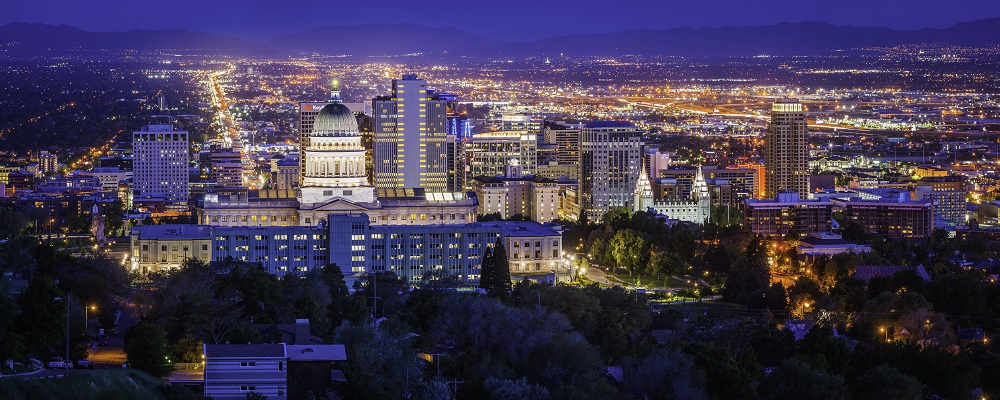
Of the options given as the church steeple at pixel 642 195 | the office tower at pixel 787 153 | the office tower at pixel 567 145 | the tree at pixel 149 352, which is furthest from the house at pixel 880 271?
the office tower at pixel 787 153

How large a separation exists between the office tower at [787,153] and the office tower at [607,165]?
10.7m

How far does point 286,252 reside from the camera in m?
77.3

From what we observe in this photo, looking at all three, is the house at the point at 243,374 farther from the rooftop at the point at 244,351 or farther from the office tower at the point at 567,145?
the office tower at the point at 567,145

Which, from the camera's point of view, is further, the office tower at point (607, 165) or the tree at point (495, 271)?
the office tower at point (607, 165)

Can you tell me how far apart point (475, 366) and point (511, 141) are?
76622 millimetres

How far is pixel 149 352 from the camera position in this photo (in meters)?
45.8

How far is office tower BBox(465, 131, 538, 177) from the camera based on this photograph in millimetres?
122875

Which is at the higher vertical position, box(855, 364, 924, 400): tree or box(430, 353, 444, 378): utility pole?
box(430, 353, 444, 378): utility pole

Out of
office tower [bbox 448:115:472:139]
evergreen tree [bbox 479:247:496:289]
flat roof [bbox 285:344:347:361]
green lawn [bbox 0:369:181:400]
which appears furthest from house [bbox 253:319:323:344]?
office tower [bbox 448:115:472:139]

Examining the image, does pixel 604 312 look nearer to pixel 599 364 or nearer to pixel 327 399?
pixel 599 364

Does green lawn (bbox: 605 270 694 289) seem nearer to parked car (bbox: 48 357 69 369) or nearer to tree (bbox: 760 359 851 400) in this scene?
tree (bbox: 760 359 851 400)

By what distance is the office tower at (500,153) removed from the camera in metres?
123

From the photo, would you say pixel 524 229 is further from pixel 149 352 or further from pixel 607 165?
pixel 149 352

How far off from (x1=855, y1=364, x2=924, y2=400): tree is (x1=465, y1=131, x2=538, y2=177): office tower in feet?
239
